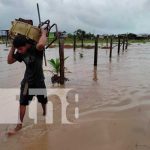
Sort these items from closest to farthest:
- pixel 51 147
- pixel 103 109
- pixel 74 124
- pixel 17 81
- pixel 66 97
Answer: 1. pixel 51 147
2. pixel 74 124
3. pixel 103 109
4. pixel 66 97
5. pixel 17 81

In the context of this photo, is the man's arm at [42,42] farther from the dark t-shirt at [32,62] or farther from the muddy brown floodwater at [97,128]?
the muddy brown floodwater at [97,128]

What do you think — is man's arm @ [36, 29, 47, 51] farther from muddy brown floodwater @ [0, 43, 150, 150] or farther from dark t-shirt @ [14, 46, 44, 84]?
muddy brown floodwater @ [0, 43, 150, 150]

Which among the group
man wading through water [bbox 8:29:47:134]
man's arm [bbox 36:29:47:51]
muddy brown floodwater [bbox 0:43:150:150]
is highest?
man's arm [bbox 36:29:47:51]

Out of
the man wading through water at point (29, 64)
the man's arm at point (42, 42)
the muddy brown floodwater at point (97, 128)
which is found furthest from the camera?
the man wading through water at point (29, 64)

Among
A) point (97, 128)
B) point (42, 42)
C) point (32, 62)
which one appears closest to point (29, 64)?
point (32, 62)

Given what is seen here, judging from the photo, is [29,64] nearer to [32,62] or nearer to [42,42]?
[32,62]

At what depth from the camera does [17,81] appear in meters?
11.8

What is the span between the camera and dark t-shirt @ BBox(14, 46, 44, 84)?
5797 mm

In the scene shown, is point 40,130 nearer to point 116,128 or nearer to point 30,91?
point 30,91

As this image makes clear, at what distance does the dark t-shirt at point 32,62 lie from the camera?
5.80 meters

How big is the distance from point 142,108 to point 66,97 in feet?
6.99

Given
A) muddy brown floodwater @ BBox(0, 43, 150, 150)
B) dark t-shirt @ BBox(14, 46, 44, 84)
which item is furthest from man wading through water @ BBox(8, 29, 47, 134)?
muddy brown floodwater @ BBox(0, 43, 150, 150)

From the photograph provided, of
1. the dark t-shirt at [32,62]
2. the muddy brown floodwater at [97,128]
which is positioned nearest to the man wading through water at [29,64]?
the dark t-shirt at [32,62]

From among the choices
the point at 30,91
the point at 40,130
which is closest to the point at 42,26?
the point at 30,91
